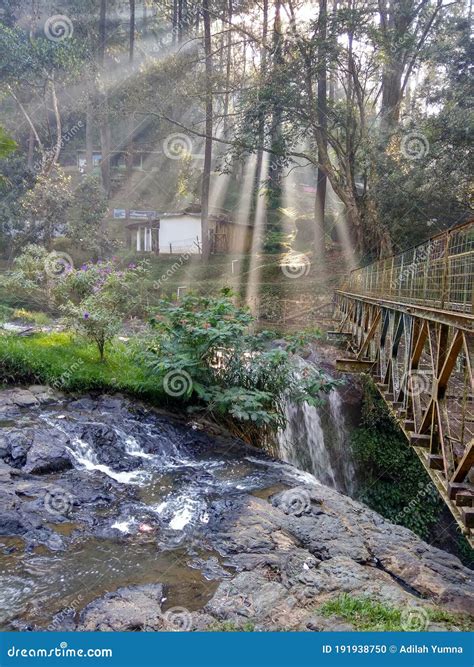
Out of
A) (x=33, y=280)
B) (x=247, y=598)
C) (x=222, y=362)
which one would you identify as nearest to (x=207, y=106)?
(x=33, y=280)

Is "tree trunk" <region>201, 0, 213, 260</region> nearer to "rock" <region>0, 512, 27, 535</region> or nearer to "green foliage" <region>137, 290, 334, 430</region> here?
"green foliage" <region>137, 290, 334, 430</region>

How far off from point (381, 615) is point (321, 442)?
7843mm

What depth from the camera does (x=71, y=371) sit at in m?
9.45

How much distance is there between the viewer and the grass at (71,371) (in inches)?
365

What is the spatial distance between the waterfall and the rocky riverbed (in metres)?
2.61

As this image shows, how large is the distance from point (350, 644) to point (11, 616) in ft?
8.50

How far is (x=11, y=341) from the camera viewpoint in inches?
408

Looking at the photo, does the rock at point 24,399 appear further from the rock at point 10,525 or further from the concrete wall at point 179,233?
the concrete wall at point 179,233

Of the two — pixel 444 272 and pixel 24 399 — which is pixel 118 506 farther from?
pixel 444 272

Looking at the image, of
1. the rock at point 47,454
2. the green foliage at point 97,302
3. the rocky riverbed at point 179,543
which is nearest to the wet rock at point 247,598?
the rocky riverbed at point 179,543

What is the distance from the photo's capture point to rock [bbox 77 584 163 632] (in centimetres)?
379

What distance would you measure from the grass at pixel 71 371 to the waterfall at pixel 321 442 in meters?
2.89

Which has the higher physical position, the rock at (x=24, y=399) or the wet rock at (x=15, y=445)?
the rock at (x=24, y=399)

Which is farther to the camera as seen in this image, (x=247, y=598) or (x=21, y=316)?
(x=21, y=316)
